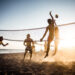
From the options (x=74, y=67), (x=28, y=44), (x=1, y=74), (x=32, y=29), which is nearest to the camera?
(x=1, y=74)

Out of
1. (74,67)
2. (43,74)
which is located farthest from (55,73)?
(74,67)

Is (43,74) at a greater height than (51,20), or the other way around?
(51,20)

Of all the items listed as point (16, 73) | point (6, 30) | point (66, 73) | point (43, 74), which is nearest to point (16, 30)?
point (6, 30)

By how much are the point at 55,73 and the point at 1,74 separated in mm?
2787

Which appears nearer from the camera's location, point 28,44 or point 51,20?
point 51,20

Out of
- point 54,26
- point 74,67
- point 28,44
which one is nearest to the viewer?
point 54,26

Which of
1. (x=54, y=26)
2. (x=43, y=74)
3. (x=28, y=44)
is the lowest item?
(x=43, y=74)

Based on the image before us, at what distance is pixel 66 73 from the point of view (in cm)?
568

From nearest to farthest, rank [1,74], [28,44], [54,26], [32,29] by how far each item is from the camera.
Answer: [54,26] < [1,74] < [32,29] < [28,44]

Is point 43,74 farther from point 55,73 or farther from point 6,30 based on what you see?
point 6,30

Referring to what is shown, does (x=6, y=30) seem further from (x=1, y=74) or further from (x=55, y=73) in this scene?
(x=55, y=73)

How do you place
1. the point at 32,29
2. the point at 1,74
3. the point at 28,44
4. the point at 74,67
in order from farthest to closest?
1. the point at 28,44
2. the point at 74,67
3. the point at 32,29
4. the point at 1,74

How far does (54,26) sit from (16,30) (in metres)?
2.99

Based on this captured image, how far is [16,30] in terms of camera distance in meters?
6.69
